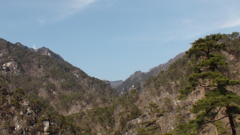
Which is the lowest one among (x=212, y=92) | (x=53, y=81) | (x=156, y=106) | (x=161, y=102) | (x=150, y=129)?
(x=150, y=129)

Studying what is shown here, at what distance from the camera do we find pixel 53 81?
125 metres

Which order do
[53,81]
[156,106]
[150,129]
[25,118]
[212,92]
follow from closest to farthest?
[212,92]
[150,129]
[156,106]
[25,118]
[53,81]

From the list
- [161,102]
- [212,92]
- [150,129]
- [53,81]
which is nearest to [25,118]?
[161,102]

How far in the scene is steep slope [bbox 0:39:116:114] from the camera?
9944cm

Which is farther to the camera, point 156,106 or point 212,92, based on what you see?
point 156,106

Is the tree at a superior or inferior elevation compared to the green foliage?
superior

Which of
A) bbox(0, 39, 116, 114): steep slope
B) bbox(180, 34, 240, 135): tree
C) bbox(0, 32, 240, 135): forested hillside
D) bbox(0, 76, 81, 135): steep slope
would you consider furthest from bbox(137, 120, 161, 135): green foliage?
→ bbox(0, 39, 116, 114): steep slope

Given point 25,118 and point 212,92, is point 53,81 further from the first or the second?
point 212,92

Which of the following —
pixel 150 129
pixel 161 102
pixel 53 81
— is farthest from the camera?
pixel 53 81

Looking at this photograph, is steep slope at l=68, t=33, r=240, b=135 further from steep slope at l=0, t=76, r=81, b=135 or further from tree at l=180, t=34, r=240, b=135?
tree at l=180, t=34, r=240, b=135

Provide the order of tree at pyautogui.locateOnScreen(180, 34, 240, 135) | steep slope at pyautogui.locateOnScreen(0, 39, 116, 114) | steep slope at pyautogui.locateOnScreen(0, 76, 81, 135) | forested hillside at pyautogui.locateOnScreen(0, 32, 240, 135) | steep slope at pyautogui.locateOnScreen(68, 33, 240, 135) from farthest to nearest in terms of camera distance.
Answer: steep slope at pyautogui.locateOnScreen(0, 39, 116, 114) → steep slope at pyautogui.locateOnScreen(0, 76, 81, 135) → steep slope at pyautogui.locateOnScreen(68, 33, 240, 135) → forested hillside at pyautogui.locateOnScreen(0, 32, 240, 135) → tree at pyautogui.locateOnScreen(180, 34, 240, 135)

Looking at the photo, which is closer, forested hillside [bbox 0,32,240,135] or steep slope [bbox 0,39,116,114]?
forested hillside [bbox 0,32,240,135]

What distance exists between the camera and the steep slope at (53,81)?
9944cm

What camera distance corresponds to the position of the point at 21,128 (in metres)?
51.2
